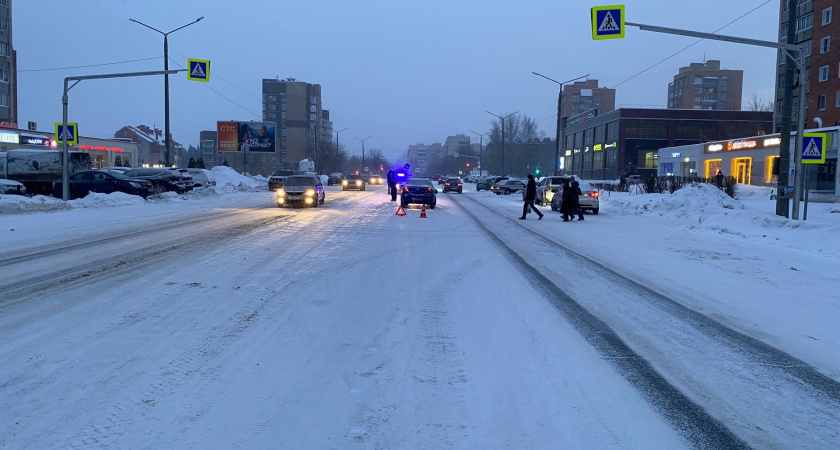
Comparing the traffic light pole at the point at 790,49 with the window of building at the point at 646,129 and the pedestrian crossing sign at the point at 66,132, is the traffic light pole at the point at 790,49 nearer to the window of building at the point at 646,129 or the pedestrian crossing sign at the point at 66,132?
the pedestrian crossing sign at the point at 66,132

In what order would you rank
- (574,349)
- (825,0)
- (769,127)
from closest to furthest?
1. (574,349)
2. (825,0)
3. (769,127)

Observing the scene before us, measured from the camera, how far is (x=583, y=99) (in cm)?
15562

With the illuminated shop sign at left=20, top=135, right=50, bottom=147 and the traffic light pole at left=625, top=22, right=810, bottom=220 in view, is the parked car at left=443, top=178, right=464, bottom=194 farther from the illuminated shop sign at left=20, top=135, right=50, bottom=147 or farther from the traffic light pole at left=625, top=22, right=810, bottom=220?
the illuminated shop sign at left=20, top=135, right=50, bottom=147

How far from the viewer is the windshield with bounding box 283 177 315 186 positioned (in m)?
28.6

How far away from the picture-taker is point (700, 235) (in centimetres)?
1789

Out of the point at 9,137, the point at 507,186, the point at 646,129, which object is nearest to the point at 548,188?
the point at 507,186

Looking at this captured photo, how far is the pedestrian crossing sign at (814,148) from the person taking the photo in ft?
56.8

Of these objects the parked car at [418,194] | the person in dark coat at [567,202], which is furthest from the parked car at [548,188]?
the person in dark coat at [567,202]

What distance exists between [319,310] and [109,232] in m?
11.1

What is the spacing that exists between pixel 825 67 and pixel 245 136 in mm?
59609

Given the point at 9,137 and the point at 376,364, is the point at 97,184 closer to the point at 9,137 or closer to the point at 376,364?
the point at 376,364

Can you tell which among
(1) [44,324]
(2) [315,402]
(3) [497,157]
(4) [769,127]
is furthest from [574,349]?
(3) [497,157]

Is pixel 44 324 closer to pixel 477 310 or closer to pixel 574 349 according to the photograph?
pixel 477 310

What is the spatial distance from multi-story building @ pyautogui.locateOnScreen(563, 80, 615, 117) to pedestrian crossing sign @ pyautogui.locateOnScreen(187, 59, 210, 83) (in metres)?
138
